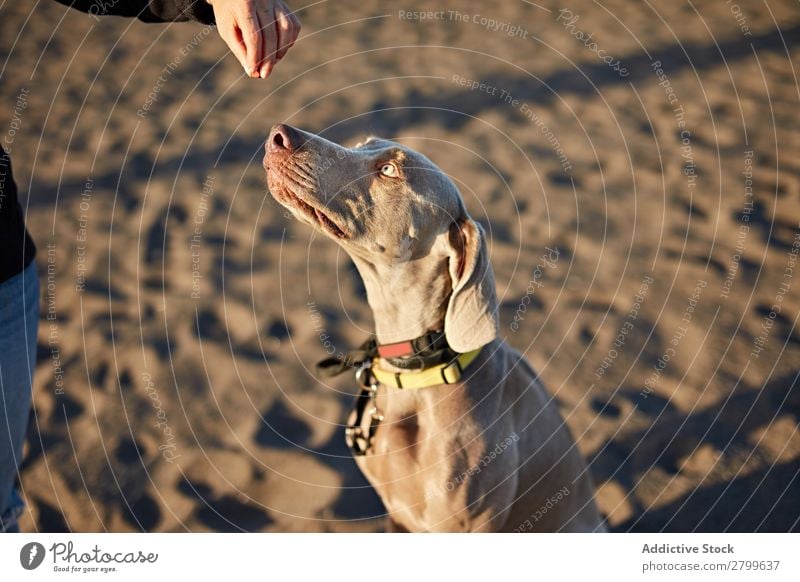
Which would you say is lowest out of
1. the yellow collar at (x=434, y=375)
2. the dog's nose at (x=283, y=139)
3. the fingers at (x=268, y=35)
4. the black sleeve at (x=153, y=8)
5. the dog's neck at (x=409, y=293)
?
the yellow collar at (x=434, y=375)

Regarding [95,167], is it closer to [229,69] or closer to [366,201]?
[229,69]

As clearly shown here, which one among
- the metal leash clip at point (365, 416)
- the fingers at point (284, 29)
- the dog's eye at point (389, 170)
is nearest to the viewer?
the fingers at point (284, 29)

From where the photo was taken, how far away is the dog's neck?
3.07 metres

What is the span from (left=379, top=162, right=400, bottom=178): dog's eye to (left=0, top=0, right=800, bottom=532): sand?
7.82ft

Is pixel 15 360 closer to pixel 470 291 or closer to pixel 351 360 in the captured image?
pixel 351 360

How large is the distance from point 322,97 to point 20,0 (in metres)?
4.72

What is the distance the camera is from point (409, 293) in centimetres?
312

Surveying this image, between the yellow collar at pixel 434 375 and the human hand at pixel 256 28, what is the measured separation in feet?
4.43

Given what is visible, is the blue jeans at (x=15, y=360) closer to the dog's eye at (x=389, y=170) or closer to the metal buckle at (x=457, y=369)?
the dog's eye at (x=389, y=170)

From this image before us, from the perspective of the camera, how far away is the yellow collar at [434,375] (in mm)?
3094

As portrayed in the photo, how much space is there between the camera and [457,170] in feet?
23.3

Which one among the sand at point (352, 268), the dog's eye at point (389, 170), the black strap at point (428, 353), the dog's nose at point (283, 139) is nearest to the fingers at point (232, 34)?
the dog's nose at point (283, 139)

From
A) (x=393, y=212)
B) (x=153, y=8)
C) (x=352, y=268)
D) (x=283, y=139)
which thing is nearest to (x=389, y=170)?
(x=393, y=212)

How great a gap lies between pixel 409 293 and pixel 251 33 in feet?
3.90
